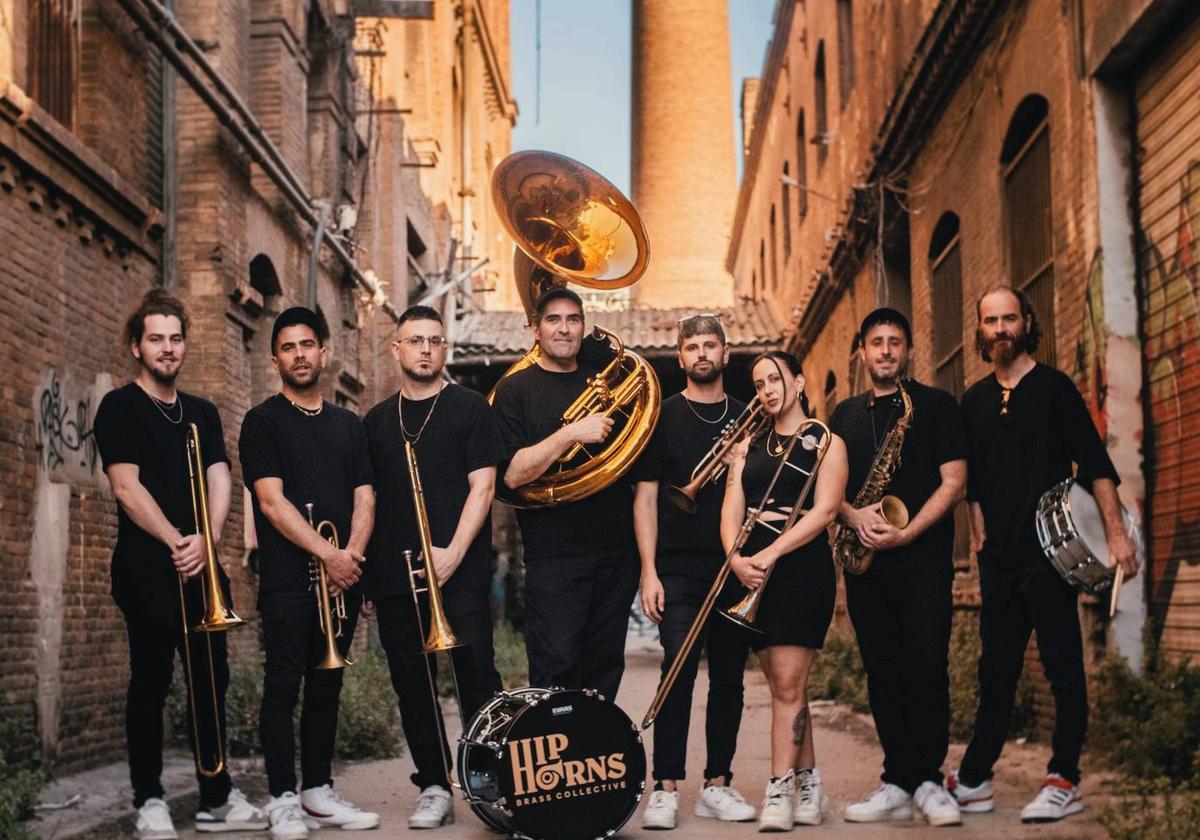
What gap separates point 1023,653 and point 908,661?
0.50 m

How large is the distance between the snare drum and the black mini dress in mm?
946

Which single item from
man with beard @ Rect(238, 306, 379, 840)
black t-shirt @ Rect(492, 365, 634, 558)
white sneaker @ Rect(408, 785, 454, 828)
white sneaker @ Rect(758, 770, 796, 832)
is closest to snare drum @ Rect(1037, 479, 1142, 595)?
white sneaker @ Rect(758, 770, 796, 832)

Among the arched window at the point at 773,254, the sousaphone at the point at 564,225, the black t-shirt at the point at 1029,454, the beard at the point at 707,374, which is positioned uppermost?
the arched window at the point at 773,254

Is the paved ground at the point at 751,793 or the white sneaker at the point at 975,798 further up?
the white sneaker at the point at 975,798

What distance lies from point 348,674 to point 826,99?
39.2 feet

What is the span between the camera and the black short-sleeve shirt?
6199 millimetres

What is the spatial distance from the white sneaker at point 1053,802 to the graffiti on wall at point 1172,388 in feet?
6.60

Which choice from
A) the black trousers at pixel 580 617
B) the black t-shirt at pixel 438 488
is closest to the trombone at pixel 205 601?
the black t-shirt at pixel 438 488

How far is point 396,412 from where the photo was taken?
6770 millimetres

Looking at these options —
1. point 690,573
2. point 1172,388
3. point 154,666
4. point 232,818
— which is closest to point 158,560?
point 154,666

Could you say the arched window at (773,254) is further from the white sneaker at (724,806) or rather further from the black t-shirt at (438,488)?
the white sneaker at (724,806)

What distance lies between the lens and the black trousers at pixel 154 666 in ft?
20.2

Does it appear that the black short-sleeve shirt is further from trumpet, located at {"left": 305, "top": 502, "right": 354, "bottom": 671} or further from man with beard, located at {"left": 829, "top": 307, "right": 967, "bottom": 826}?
man with beard, located at {"left": 829, "top": 307, "right": 967, "bottom": 826}

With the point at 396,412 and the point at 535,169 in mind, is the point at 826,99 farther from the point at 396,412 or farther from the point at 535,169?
the point at 396,412
